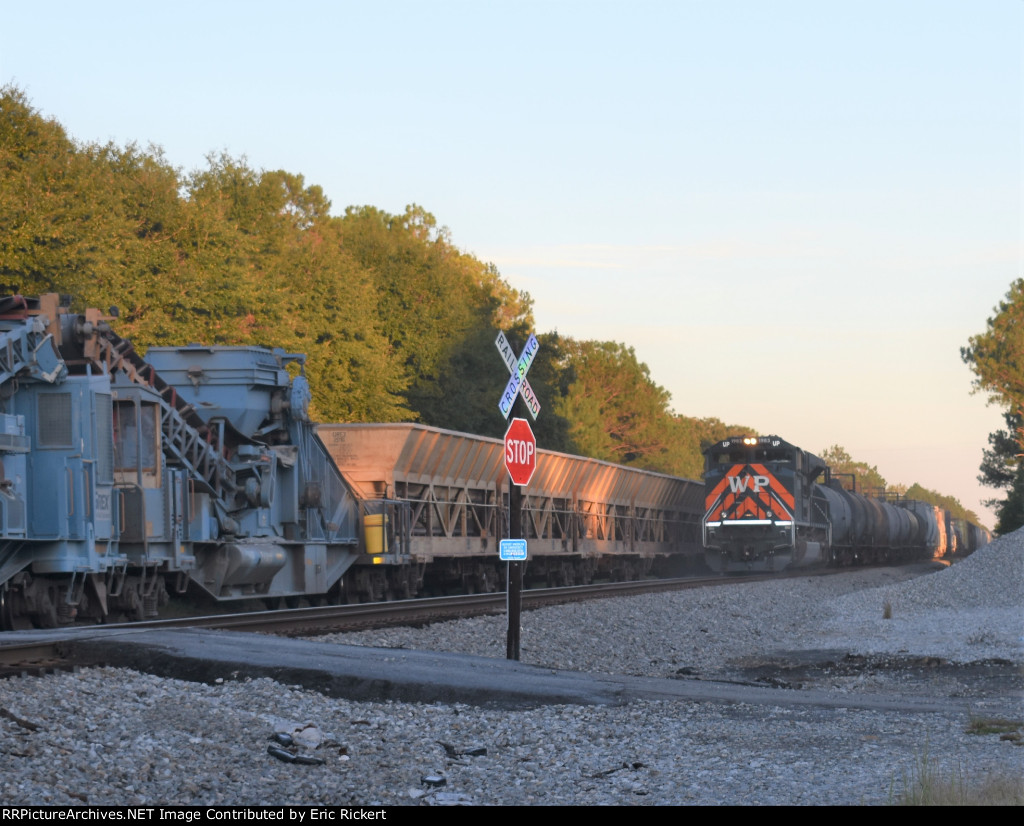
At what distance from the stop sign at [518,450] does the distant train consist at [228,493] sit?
4826mm

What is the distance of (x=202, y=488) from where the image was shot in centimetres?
1805

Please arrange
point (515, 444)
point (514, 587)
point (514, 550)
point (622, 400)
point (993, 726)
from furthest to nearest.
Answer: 1. point (622, 400)
2. point (514, 587)
3. point (515, 444)
4. point (514, 550)
5. point (993, 726)

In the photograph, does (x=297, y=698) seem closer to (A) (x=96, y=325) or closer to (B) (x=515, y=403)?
(B) (x=515, y=403)

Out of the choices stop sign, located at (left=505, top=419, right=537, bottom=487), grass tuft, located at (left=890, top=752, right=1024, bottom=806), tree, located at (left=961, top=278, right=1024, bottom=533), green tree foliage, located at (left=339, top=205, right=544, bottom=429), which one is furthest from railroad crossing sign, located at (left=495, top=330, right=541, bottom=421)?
tree, located at (left=961, top=278, right=1024, bottom=533)

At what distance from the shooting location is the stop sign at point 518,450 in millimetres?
13875

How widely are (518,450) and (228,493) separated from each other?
656cm

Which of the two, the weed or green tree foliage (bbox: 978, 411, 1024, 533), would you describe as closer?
the weed

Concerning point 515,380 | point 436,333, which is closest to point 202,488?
point 515,380

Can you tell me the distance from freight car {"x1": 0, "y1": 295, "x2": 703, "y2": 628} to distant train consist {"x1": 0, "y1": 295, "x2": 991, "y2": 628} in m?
0.03

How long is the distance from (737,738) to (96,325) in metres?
10.5

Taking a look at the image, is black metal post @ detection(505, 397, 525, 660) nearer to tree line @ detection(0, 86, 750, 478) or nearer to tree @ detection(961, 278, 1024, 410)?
tree line @ detection(0, 86, 750, 478)

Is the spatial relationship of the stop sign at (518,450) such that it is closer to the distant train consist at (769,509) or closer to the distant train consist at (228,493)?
the distant train consist at (228,493)

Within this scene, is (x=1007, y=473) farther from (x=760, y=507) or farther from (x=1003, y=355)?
(x=760, y=507)

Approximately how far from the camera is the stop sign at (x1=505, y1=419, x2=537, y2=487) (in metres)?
13.9
